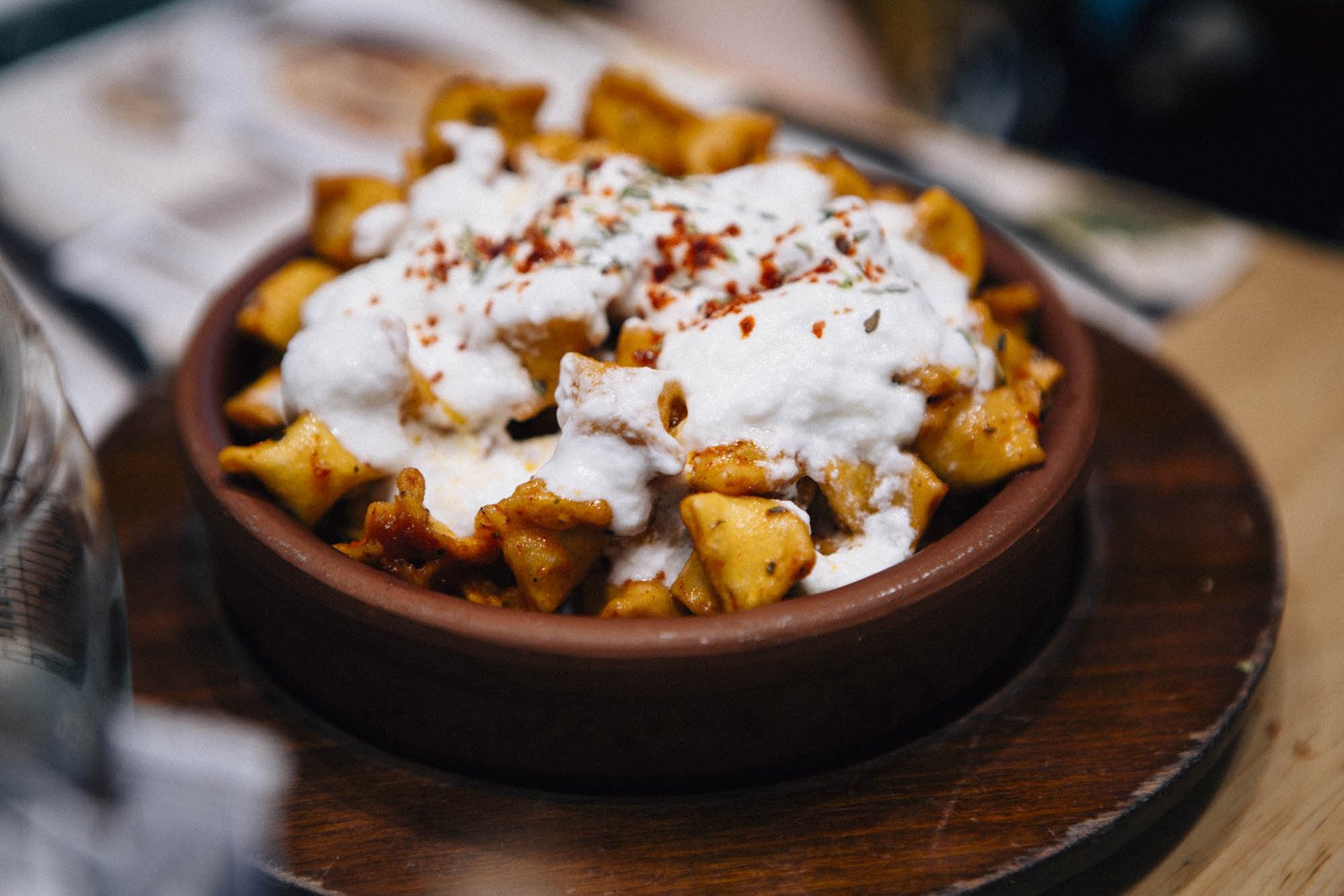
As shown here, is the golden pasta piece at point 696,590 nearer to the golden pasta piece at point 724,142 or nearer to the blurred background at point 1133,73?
the golden pasta piece at point 724,142

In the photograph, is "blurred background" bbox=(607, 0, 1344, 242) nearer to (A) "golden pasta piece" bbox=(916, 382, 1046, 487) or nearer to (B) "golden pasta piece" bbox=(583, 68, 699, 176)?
(B) "golden pasta piece" bbox=(583, 68, 699, 176)

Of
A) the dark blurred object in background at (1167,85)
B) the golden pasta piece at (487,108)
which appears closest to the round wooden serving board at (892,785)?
the golden pasta piece at (487,108)

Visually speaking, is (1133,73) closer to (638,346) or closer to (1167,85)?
(1167,85)

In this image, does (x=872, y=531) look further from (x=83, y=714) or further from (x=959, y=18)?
(x=959, y=18)

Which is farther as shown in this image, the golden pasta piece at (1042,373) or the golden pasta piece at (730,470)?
the golden pasta piece at (1042,373)

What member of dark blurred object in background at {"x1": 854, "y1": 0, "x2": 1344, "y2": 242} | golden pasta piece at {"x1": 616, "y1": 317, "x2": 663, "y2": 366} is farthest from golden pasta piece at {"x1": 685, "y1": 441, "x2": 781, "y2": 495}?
dark blurred object in background at {"x1": 854, "y1": 0, "x2": 1344, "y2": 242}
